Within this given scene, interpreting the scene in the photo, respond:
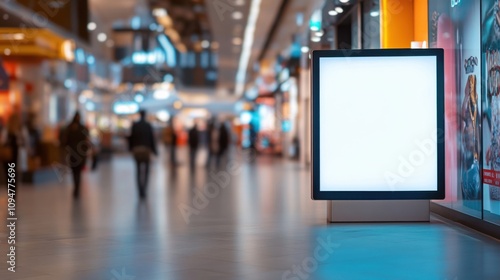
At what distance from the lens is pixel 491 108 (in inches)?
367

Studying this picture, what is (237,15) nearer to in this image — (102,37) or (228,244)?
(102,37)

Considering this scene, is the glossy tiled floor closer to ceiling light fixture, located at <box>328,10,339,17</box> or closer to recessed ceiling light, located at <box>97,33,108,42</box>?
ceiling light fixture, located at <box>328,10,339,17</box>

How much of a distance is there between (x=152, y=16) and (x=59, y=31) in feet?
42.6

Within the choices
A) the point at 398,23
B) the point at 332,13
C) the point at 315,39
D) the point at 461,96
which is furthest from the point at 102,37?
the point at 461,96

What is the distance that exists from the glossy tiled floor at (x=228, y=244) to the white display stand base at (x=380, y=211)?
11.1 inches

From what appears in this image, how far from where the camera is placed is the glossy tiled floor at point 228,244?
705 centimetres

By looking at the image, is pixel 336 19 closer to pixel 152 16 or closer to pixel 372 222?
pixel 372 222

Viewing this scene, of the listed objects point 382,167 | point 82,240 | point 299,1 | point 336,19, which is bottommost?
point 82,240

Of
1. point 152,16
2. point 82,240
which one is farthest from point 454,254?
point 152,16

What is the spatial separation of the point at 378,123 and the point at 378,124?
1 cm

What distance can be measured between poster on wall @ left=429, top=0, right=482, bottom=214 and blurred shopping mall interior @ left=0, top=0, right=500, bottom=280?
3 cm

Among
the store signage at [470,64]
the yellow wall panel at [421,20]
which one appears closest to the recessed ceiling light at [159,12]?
the yellow wall panel at [421,20]

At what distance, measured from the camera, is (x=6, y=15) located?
18266mm

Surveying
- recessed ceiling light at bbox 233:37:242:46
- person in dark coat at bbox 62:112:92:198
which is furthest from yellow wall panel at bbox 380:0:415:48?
recessed ceiling light at bbox 233:37:242:46
